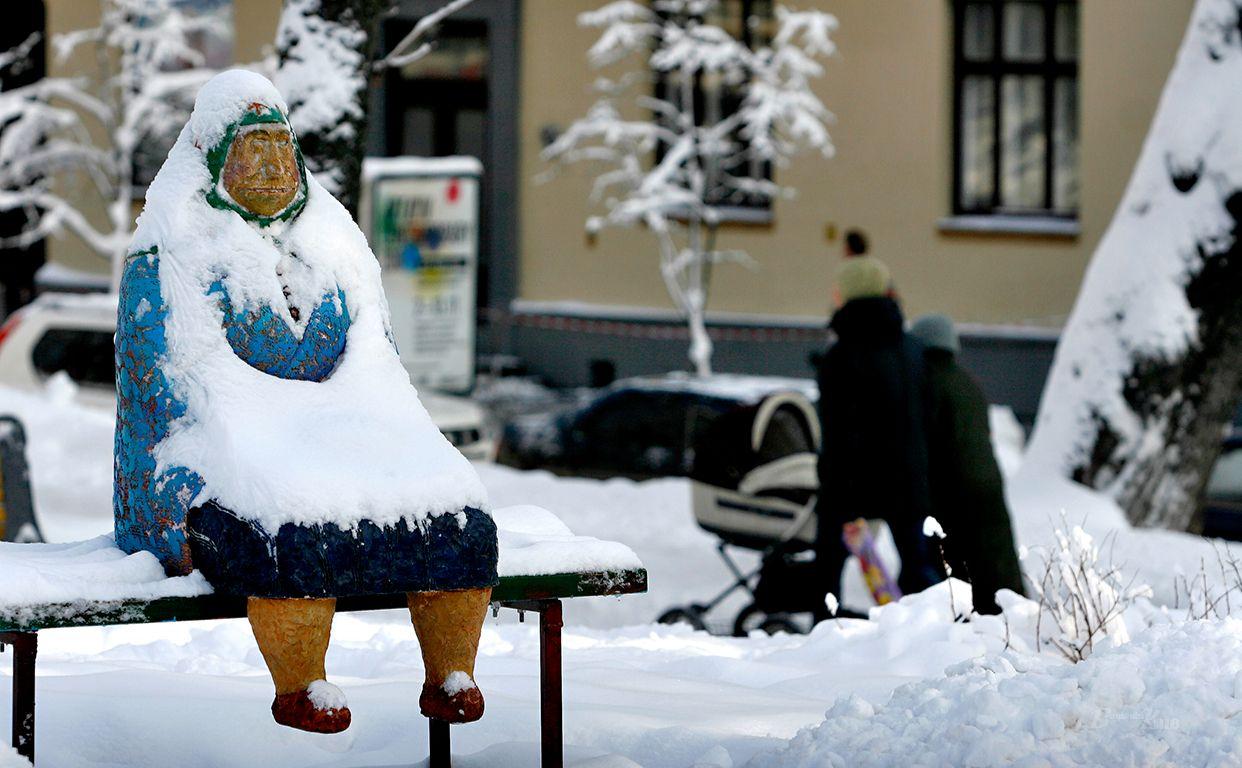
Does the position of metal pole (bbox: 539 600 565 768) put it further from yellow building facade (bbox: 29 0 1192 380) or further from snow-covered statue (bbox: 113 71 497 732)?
yellow building facade (bbox: 29 0 1192 380)

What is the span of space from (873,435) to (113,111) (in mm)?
17133

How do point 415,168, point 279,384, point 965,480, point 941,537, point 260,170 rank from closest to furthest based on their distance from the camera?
1. point 279,384
2. point 260,170
3. point 941,537
4. point 965,480
5. point 415,168

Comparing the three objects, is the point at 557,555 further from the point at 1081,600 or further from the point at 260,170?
the point at 1081,600

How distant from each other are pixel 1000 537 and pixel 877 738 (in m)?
3.21

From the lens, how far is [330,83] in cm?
927

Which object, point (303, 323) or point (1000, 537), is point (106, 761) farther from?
point (1000, 537)

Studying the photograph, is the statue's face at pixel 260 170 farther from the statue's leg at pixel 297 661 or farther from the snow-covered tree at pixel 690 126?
the snow-covered tree at pixel 690 126

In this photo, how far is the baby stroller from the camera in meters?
9.02

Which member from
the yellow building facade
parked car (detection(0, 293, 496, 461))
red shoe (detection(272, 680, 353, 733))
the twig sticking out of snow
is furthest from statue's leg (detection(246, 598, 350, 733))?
the yellow building facade

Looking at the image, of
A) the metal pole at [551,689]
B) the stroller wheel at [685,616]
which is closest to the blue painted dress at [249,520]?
the metal pole at [551,689]

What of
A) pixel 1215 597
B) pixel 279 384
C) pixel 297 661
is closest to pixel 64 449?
pixel 1215 597

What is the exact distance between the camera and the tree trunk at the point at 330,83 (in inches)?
365

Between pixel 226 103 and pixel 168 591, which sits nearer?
pixel 168 591

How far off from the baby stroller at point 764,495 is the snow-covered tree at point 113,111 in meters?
12.5
